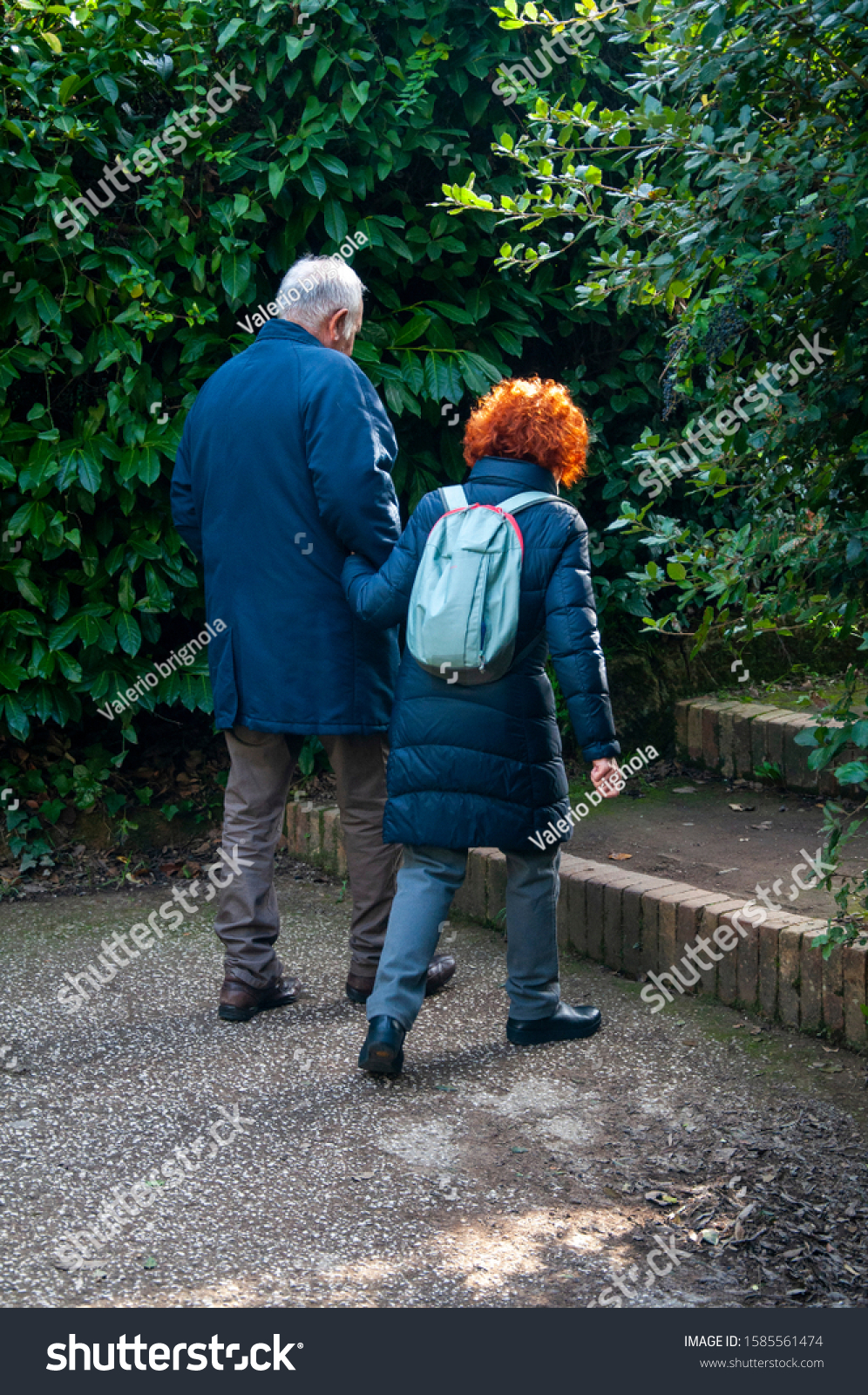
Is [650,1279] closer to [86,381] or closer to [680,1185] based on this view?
[680,1185]

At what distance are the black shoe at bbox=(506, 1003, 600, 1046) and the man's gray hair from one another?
200cm

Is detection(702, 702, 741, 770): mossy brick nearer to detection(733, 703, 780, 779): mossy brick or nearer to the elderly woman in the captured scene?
detection(733, 703, 780, 779): mossy brick

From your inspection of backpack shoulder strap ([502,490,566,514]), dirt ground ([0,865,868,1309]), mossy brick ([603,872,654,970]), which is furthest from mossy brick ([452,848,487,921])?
backpack shoulder strap ([502,490,566,514])

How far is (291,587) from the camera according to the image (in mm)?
3596

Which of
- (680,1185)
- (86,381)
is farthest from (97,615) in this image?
(680,1185)

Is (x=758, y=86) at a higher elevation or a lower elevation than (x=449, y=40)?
lower

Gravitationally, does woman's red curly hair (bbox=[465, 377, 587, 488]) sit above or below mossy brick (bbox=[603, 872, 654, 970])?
above

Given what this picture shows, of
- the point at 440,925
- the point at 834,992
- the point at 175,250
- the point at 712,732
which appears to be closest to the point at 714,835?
the point at 712,732

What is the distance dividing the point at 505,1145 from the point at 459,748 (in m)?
0.95

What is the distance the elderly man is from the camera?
3.53 metres

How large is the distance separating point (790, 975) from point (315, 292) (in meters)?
2.27

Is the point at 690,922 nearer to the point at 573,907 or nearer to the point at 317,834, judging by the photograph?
the point at 573,907

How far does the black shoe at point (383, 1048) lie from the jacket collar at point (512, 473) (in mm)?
1375

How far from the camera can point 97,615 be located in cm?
480
